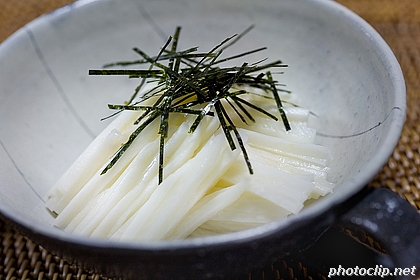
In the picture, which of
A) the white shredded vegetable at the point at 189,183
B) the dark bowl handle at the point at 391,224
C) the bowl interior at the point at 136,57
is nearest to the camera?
the dark bowl handle at the point at 391,224

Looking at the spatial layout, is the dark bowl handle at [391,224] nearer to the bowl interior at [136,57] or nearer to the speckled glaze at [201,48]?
the speckled glaze at [201,48]

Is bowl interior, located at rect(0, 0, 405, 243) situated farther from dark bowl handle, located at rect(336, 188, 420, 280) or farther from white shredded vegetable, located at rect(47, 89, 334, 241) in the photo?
dark bowl handle, located at rect(336, 188, 420, 280)

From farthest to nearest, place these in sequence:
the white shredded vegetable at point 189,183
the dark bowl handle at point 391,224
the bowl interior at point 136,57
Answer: the bowl interior at point 136,57 < the white shredded vegetable at point 189,183 < the dark bowl handle at point 391,224

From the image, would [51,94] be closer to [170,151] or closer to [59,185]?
[59,185]

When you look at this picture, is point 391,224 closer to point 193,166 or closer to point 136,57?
point 193,166

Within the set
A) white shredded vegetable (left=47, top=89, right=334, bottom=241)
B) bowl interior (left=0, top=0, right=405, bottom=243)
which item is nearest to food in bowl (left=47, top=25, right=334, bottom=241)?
white shredded vegetable (left=47, top=89, right=334, bottom=241)

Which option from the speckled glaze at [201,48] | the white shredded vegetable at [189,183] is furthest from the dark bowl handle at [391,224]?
the white shredded vegetable at [189,183]

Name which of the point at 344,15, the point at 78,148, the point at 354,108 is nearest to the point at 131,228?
the point at 78,148

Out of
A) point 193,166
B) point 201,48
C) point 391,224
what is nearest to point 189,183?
point 193,166
